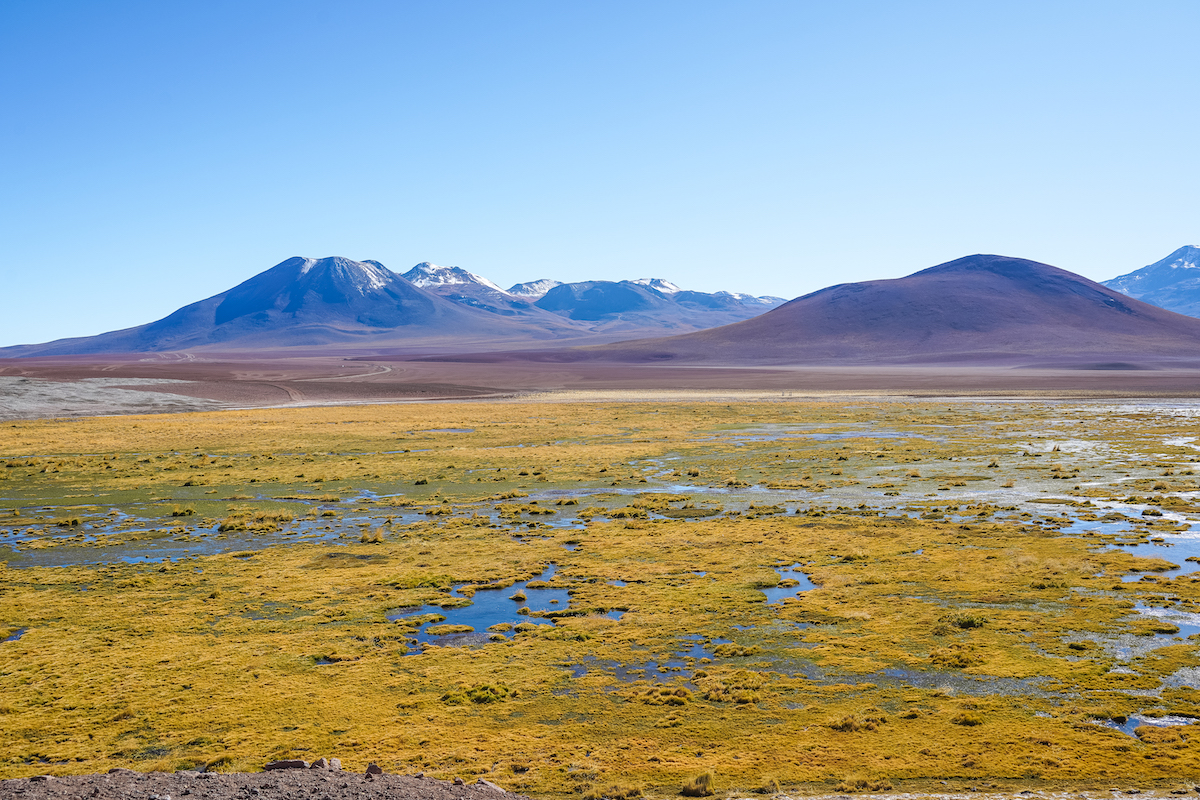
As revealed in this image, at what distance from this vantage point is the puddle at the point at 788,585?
17062 millimetres

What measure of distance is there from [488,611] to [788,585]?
637 cm

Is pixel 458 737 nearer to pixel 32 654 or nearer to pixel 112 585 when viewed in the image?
pixel 32 654

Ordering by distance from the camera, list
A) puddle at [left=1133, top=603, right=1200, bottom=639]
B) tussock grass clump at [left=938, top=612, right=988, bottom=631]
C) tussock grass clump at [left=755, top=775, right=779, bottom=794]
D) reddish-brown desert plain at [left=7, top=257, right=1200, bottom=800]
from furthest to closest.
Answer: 1. tussock grass clump at [left=938, top=612, right=988, bottom=631]
2. puddle at [left=1133, top=603, right=1200, bottom=639]
3. reddish-brown desert plain at [left=7, top=257, right=1200, bottom=800]
4. tussock grass clump at [left=755, top=775, right=779, bottom=794]

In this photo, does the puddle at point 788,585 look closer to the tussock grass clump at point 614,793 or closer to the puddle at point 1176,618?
the puddle at point 1176,618

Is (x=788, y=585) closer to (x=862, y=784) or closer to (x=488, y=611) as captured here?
(x=488, y=611)

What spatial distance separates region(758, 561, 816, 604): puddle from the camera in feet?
56.0

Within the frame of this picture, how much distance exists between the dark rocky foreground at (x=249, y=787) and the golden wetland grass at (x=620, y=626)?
39.9 inches

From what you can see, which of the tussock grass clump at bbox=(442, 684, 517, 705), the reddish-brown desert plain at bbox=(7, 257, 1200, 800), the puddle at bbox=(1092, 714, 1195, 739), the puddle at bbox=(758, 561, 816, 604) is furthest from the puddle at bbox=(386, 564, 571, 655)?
the puddle at bbox=(1092, 714, 1195, 739)

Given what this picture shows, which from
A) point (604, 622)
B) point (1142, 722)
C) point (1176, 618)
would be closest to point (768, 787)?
point (1142, 722)

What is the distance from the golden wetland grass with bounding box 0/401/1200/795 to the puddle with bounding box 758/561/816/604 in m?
0.09

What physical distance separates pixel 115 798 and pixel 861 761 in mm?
8193

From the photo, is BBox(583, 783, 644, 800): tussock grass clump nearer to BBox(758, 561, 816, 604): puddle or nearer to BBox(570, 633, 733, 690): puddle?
BBox(570, 633, 733, 690): puddle

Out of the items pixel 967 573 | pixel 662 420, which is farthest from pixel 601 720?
pixel 662 420

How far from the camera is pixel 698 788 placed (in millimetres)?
9523
